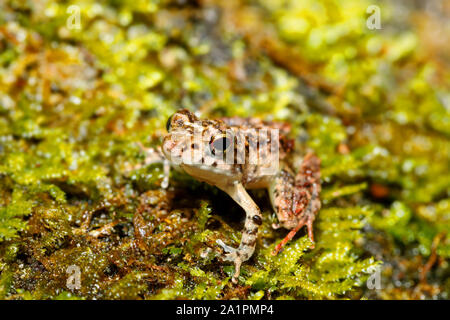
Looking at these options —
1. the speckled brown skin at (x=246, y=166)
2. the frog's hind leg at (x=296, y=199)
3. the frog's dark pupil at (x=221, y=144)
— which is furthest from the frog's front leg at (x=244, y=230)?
the frog's dark pupil at (x=221, y=144)

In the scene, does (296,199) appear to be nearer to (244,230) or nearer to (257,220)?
(257,220)

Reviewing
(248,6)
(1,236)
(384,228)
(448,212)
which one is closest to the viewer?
(1,236)

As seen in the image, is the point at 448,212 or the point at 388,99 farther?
the point at 388,99

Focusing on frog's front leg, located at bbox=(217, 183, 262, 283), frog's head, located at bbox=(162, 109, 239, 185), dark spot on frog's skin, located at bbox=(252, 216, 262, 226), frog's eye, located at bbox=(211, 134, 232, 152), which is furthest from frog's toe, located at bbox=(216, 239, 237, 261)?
frog's eye, located at bbox=(211, 134, 232, 152)

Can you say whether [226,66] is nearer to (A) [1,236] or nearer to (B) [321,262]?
(B) [321,262]

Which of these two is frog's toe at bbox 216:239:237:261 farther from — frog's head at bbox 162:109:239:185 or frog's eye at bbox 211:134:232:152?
frog's eye at bbox 211:134:232:152

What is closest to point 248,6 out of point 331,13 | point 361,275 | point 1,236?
point 331,13
